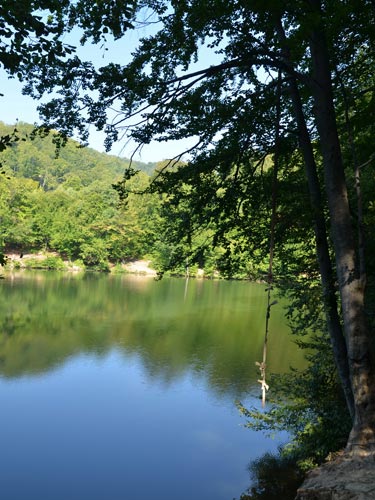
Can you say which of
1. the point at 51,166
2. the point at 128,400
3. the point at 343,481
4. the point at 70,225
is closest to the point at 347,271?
the point at 343,481

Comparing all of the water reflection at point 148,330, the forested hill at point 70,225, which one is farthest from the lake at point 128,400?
the forested hill at point 70,225

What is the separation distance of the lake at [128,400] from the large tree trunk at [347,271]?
2.51 metres

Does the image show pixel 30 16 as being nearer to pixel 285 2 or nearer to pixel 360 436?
pixel 285 2

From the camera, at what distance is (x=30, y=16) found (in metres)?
3.32

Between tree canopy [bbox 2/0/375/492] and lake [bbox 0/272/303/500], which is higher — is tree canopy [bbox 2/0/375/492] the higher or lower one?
the higher one

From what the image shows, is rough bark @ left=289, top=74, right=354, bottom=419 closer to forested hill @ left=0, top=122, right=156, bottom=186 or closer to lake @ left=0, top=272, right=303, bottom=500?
lake @ left=0, top=272, right=303, bottom=500

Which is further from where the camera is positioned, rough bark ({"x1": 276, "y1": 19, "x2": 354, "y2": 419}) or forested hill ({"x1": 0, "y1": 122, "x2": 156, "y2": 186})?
forested hill ({"x1": 0, "y1": 122, "x2": 156, "y2": 186})

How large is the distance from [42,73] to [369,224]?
4.48 metres

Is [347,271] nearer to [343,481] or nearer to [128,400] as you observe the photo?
[343,481]

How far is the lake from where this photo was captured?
32.6ft

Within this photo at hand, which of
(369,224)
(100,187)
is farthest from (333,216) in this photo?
(100,187)

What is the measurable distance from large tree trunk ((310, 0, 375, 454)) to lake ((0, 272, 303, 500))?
8.25 feet

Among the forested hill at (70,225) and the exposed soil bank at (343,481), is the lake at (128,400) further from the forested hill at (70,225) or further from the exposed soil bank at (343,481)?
the forested hill at (70,225)

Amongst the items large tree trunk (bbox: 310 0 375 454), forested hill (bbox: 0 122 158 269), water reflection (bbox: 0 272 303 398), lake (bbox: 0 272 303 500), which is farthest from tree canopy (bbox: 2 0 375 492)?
forested hill (bbox: 0 122 158 269)
